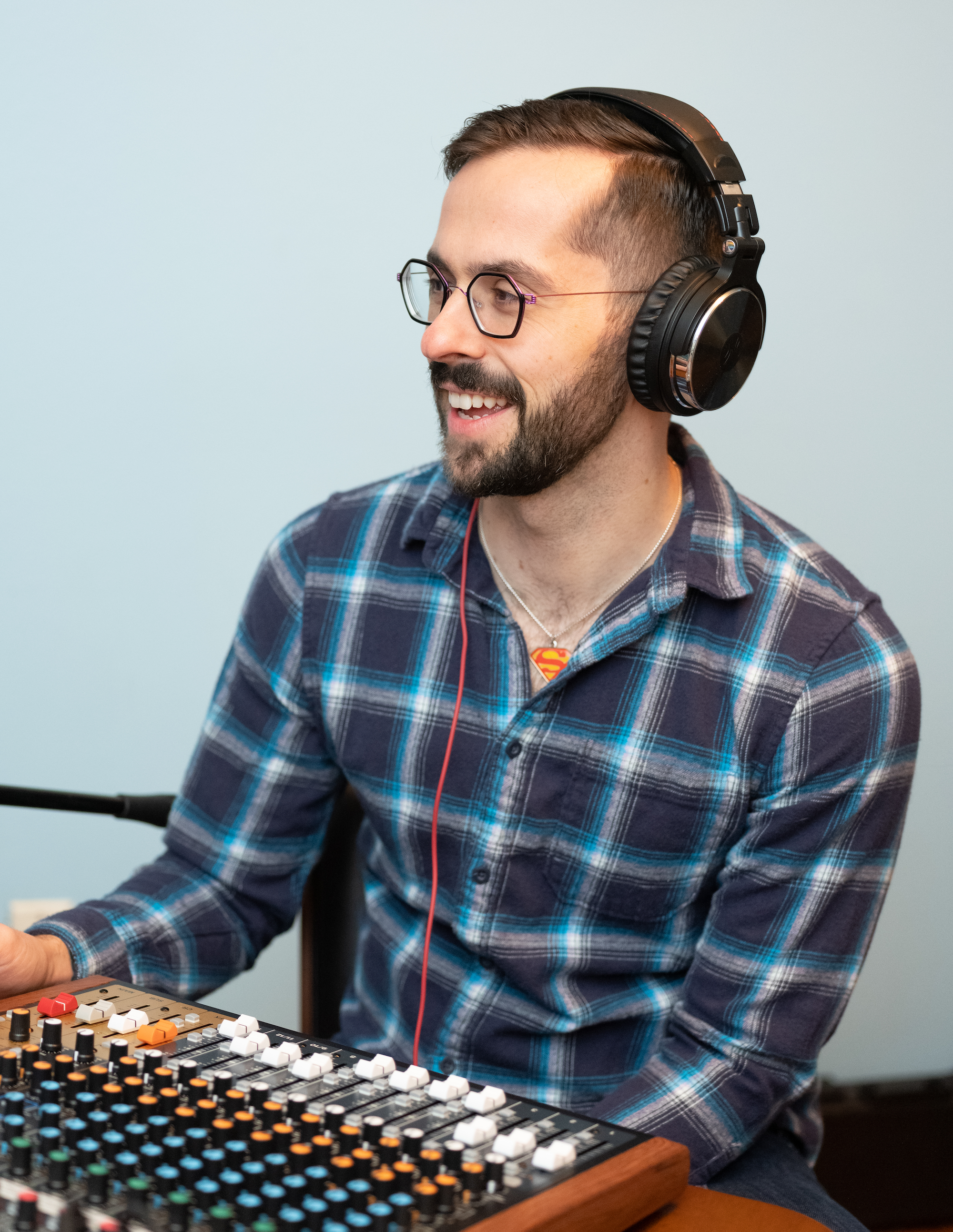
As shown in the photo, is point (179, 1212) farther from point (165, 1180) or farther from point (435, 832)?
point (435, 832)

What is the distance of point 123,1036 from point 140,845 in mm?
1258

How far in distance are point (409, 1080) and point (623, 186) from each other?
0.87m

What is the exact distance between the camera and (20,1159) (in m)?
0.62

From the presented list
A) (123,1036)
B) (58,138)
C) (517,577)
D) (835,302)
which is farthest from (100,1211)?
(835,302)

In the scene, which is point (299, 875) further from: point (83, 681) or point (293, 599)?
point (83, 681)

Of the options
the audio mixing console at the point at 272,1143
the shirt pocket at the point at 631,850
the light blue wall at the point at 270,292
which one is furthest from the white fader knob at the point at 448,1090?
the light blue wall at the point at 270,292

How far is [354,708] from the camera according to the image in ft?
4.41

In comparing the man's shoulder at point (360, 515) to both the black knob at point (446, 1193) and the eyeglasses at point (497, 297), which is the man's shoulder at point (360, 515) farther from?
the black knob at point (446, 1193)

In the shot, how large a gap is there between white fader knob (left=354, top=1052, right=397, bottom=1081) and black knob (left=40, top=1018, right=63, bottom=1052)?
0.59 feet

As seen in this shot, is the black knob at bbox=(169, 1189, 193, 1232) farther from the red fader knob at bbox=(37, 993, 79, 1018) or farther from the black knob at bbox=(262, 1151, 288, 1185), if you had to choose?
the red fader knob at bbox=(37, 993, 79, 1018)

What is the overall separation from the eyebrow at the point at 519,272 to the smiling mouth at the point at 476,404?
110mm

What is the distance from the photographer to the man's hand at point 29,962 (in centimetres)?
95

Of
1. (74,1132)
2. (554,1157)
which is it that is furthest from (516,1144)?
(74,1132)

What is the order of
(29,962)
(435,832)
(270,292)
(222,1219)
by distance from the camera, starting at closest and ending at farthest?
1. (222,1219)
2. (29,962)
3. (435,832)
4. (270,292)
